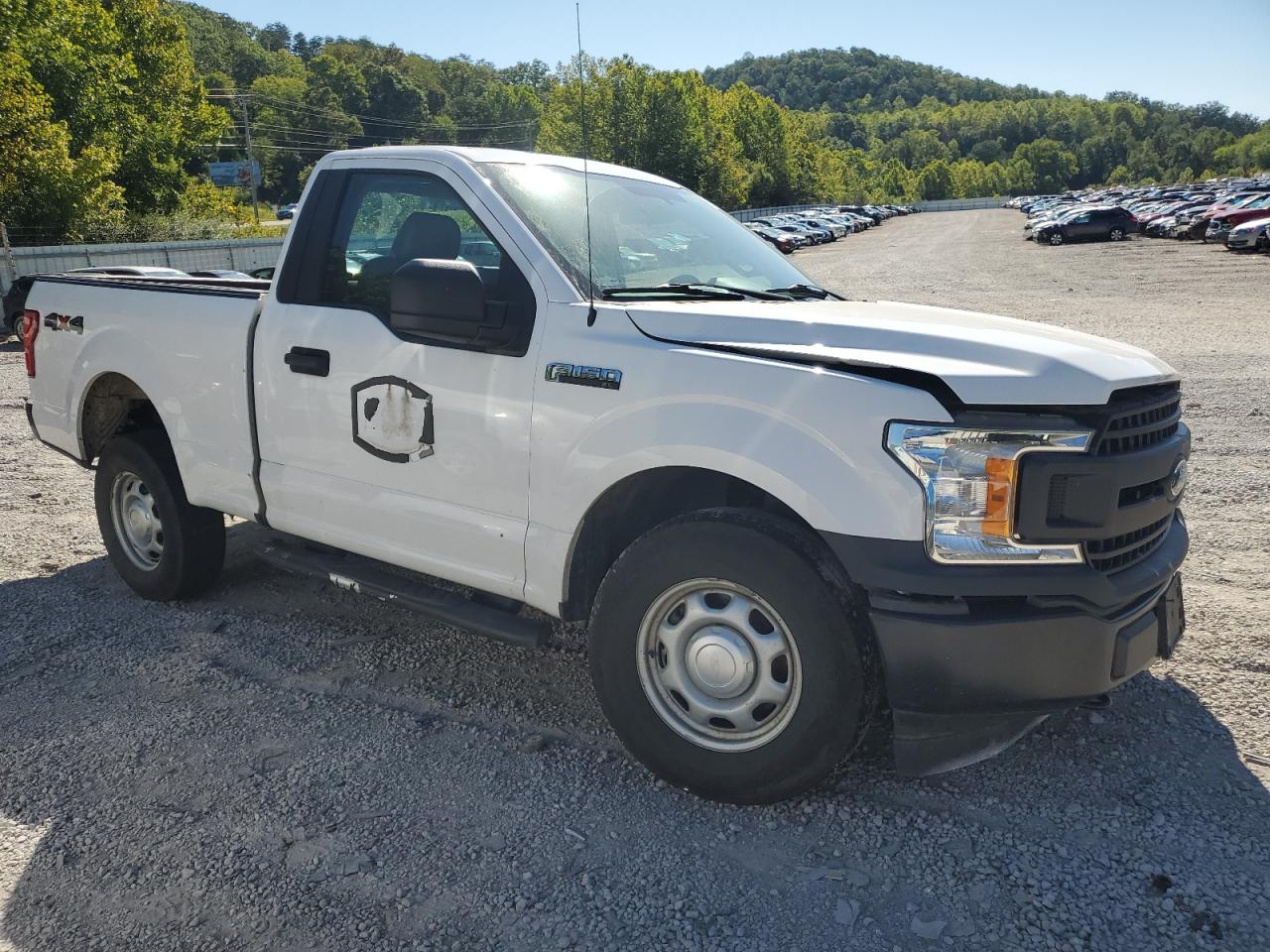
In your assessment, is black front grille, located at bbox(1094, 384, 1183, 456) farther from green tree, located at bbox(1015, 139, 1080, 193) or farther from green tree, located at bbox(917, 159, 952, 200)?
green tree, located at bbox(1015, 139, 1080, 193)

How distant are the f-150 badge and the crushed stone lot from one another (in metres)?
1.02

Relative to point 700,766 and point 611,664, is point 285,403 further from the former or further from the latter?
point 700,766

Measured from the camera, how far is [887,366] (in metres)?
2.82

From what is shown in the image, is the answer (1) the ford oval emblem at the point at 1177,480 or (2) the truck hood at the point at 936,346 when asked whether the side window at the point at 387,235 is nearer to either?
(2) the truck hood at the point at 936,346

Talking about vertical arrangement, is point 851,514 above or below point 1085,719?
above

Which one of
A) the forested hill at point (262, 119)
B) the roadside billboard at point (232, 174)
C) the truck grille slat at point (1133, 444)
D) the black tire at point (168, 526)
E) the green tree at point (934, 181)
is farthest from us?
the green tree at point (934, 181)

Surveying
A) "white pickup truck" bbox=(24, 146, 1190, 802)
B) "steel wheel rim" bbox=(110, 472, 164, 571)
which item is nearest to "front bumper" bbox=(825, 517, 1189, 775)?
"white pickup truck" bbox=(24, 146, 1190, 802)

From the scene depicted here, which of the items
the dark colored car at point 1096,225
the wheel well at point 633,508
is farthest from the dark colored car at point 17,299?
the dark colored car at point 1096,225

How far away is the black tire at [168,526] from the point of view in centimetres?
486

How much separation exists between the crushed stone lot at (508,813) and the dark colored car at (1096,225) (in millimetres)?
48341

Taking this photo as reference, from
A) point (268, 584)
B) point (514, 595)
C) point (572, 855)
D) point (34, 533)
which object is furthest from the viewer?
point (34, 533)

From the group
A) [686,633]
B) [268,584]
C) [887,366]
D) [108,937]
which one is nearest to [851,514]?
[887,366]

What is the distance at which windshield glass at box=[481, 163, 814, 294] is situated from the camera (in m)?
3.61

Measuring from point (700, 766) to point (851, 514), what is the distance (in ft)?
3.19
